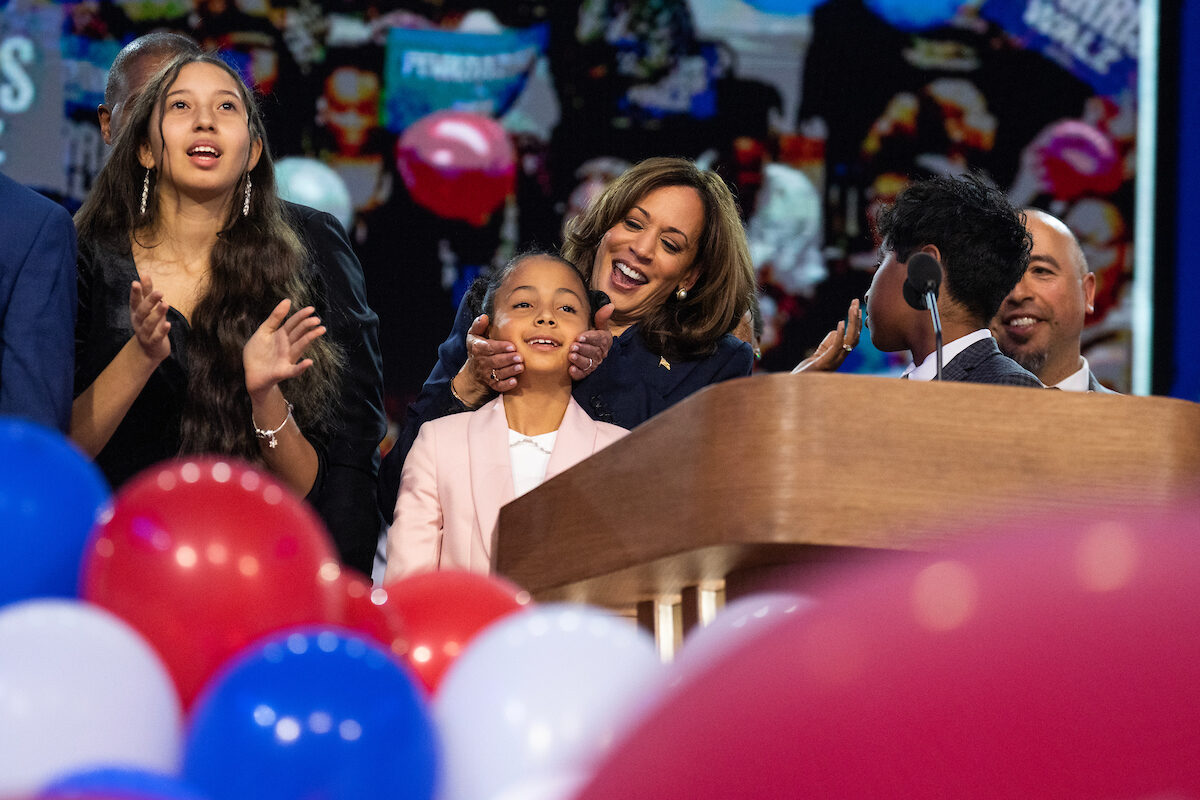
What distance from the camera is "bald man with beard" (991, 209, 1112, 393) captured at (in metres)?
3.75

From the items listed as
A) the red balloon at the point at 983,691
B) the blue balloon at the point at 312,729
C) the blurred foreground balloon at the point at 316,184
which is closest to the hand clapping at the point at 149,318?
the blue balloon at the point at 312,729

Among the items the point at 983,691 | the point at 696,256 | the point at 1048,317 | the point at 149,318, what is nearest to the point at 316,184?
the point at 696,256

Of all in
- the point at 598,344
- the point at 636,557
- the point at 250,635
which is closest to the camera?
the point at 250,635

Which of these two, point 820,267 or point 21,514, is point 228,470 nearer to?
point 21,514

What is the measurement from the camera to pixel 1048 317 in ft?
12.4

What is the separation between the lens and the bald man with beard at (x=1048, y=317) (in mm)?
3752

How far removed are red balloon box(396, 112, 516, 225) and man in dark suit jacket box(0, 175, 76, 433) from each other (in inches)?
105

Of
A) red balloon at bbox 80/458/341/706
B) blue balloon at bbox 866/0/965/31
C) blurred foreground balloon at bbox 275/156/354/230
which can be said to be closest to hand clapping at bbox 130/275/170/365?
red balloon at bbox 80/458/341/706

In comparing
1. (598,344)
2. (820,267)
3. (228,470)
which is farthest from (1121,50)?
(228,470)

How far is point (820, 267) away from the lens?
4910 millimetres

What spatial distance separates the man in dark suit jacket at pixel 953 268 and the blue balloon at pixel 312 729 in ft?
6.05

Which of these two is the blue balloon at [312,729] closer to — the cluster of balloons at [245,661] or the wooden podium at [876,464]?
the cluster of balloons at [245,661]

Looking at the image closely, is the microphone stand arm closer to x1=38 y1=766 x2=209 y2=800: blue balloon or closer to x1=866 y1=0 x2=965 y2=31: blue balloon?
x1=38 y1=766 x2=209 y2=800: blue balloon

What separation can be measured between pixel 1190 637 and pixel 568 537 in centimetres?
112
